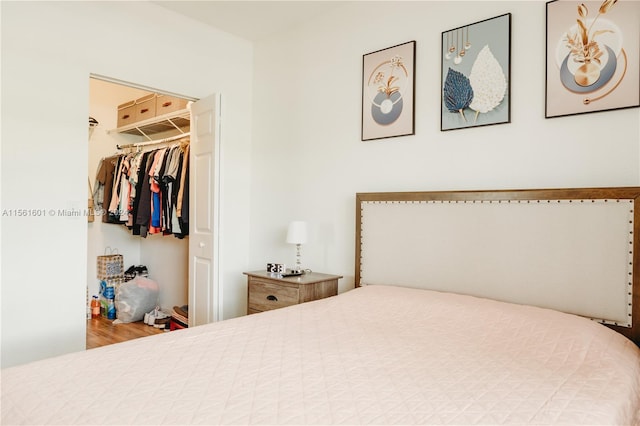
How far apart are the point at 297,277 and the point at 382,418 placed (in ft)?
5.88

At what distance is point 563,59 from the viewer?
1.96 meters

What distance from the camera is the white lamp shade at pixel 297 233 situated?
2.74 metres

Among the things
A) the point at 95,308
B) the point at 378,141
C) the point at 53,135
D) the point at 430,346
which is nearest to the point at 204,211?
the point at 53,135

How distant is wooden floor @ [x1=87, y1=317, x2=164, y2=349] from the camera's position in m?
3.47

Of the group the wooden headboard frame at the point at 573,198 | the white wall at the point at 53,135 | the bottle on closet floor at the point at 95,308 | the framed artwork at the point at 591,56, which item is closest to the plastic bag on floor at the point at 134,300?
the bottle on closet floor at the point at 95,308

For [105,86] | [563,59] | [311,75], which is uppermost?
[105,86]

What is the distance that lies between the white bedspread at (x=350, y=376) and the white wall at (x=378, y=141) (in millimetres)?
768

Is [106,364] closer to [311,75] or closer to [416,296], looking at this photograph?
[416,296]

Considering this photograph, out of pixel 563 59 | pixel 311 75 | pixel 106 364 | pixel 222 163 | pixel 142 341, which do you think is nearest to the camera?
pixel 106 364

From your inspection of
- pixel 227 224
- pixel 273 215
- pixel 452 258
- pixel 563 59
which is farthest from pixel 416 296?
pixel 227 224

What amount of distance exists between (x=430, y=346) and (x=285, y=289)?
Result: 1315mm

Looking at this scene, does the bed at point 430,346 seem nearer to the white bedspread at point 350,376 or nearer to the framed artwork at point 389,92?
the white bedspread at point 350,376

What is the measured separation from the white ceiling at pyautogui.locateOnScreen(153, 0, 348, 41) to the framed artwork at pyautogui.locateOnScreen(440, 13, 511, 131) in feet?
3.26

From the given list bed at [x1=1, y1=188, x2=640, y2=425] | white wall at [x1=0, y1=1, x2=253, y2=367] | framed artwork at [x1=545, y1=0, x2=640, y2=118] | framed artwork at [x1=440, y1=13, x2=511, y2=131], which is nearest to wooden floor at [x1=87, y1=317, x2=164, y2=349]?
white wall at [x1=0, y1=1, x2=253, y2=367]
